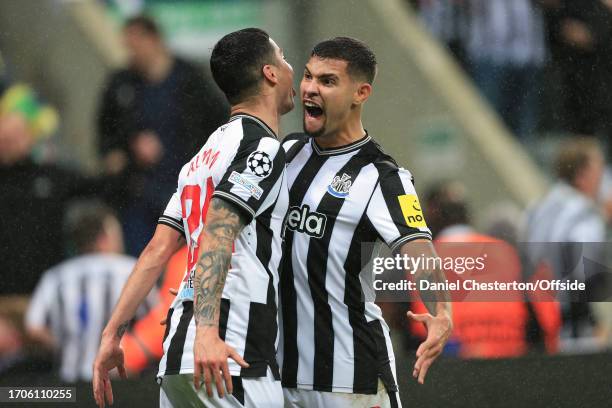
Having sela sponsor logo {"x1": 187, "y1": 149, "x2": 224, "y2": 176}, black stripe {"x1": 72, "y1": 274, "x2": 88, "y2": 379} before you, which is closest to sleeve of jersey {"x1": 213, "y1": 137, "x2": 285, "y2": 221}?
sela sponsor logo {"x1": 187, "y1": 149, "x2": 224, "y2": 176}

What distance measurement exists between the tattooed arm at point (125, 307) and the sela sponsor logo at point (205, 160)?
0.90 feet

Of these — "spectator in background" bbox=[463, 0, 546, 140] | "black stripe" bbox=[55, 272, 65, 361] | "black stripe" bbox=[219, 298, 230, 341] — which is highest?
"spectator in background" bbox=[463, 0, 546, 140]

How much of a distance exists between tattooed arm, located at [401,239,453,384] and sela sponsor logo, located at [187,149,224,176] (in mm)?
700

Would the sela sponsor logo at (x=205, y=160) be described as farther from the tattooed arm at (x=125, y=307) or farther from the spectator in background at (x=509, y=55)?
the spectator in background at (x=509, y=55)

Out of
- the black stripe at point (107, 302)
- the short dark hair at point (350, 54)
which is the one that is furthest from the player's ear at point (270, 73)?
the black stripe at point (107, 302)

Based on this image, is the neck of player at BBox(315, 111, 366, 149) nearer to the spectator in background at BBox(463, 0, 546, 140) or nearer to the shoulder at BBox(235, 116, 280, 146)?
the shoulder at BBox(235, 116, 280, 146)

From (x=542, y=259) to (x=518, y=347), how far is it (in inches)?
22.0

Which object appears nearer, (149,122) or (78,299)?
(78,299)

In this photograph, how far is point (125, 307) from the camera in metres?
3.56

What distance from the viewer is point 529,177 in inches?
255

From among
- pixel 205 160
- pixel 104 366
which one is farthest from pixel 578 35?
pixel 104 366

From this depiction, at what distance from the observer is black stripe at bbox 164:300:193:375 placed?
129 inches

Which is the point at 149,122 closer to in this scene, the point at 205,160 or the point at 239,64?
the point at 239,64

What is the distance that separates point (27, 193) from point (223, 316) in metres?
3.23
